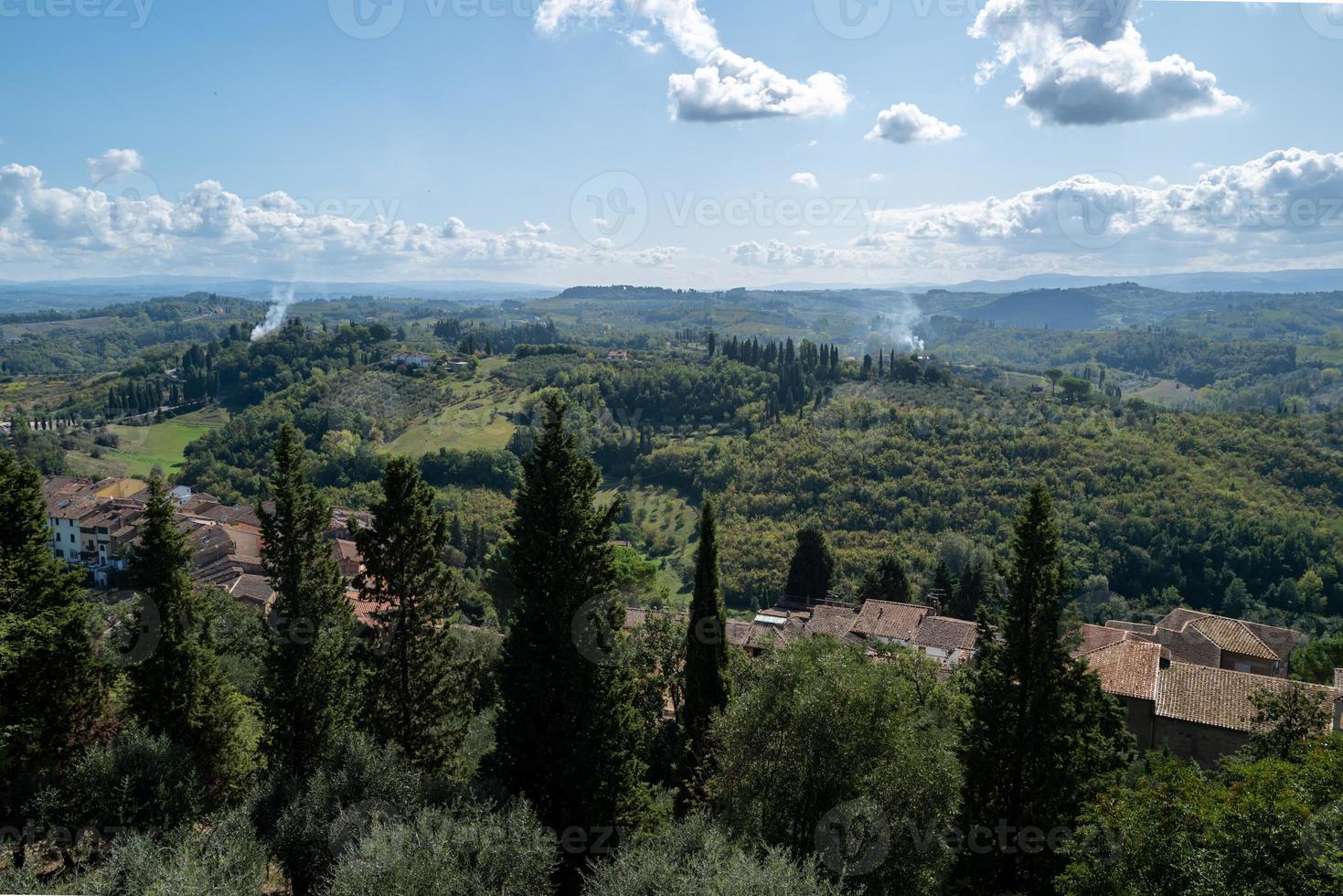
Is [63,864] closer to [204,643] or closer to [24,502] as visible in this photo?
[204,643]

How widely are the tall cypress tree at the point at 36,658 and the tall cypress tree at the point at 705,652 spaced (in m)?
13.1

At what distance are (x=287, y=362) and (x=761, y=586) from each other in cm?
9834

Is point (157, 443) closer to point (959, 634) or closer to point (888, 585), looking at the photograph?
point (888, 585)

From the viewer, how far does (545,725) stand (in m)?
14.6

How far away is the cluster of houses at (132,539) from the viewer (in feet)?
163

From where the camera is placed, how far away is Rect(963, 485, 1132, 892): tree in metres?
13.6

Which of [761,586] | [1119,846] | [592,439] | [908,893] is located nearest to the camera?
[1119,846]

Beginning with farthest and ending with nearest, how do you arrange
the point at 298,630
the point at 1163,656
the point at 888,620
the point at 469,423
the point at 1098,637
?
the point at 469,423 < the point at 888,620 < the point at 1098,637 < the point at 1163,656 < the point at 298,630

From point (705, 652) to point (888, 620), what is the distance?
69.8 ft

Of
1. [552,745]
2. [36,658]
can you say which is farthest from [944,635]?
[36,658]

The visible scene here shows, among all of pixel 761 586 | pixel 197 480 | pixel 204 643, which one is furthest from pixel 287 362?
pixel 204 643

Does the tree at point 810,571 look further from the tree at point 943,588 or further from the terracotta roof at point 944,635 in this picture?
the terracotta roof at point 944,635

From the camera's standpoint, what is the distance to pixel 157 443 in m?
99.3

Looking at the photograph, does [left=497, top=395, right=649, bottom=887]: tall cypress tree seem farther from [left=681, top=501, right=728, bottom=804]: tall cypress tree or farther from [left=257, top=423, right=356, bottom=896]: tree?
[left=681, top=501, right=728, bottom=804]: tall cypress tree
